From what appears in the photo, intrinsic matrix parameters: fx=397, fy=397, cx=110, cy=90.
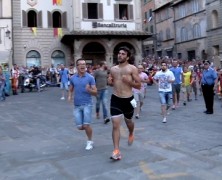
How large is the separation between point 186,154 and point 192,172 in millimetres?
1100

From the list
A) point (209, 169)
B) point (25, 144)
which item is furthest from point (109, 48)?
point (209, 169)

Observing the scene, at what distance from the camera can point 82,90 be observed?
742 cm

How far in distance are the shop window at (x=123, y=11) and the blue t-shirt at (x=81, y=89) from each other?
92.2ft

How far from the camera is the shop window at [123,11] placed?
34938mm

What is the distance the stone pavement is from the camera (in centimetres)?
579

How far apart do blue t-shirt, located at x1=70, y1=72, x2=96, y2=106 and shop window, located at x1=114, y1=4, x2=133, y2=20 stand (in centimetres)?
2811

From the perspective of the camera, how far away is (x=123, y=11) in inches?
1409

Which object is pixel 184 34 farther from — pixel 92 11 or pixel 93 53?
pixel 92 11

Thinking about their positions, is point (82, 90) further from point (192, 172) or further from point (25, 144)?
point (192, 172)

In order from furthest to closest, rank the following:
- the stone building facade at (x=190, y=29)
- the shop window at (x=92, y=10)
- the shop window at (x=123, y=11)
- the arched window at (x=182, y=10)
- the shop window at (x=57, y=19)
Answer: the arched window at (x=182, y=10)
the stone building facade at (x=190, y=29)
the shop window at (x=123, y=11)
the shop window at (x=57, y=19)
the shop window at (x=92, y=10)

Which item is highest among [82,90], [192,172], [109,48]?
[109,48]

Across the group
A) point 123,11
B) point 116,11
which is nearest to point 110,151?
point 116,11

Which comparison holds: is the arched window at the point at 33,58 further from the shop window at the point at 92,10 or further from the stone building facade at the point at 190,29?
the stone building facade at the point at 190,29

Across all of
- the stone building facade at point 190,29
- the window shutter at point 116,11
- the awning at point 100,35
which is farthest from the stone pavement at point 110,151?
the stone building facade at point 190,29
